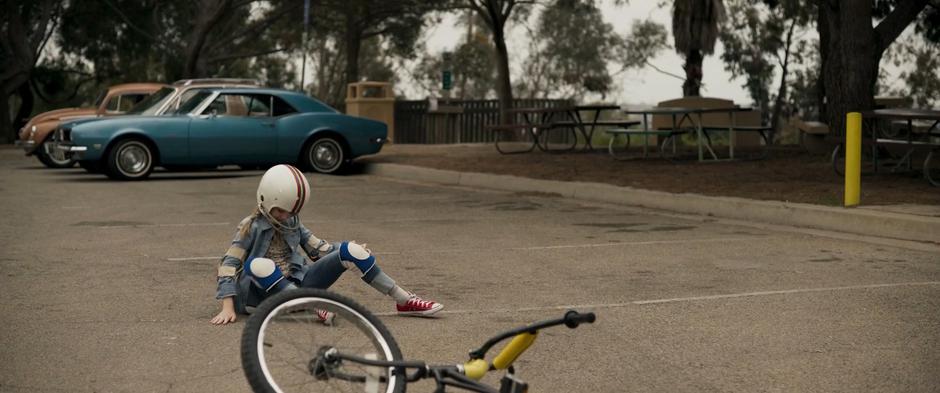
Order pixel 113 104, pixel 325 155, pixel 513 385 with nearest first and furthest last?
pixel 513 385 < pixel 325 155 < pixel 113 104

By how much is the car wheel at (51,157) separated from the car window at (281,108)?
4.74 meters

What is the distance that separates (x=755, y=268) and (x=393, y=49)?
48.1m

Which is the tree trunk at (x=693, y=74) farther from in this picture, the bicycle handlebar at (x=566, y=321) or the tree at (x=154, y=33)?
the bicycle handlebar at (x=566, y=321)

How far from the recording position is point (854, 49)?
1883 centimetres

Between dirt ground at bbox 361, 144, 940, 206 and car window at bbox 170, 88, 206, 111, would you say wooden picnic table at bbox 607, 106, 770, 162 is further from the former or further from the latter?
car window at bbox 170, 88, 206, 111

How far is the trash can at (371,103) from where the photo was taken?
3166cm

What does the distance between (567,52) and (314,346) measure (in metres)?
68.1

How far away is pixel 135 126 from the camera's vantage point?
835 inches

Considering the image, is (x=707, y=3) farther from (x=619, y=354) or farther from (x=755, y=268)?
(x=619, y=354)

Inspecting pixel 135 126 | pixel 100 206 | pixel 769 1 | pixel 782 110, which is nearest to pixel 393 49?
pixel 782 110

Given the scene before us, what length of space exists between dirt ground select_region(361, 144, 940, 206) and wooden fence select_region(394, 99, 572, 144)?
11441 millimetres

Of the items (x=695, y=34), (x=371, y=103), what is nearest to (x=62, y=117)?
(x=371, y=103)

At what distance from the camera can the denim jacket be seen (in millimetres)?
7074

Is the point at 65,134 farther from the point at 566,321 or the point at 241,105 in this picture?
the point at 566,321
